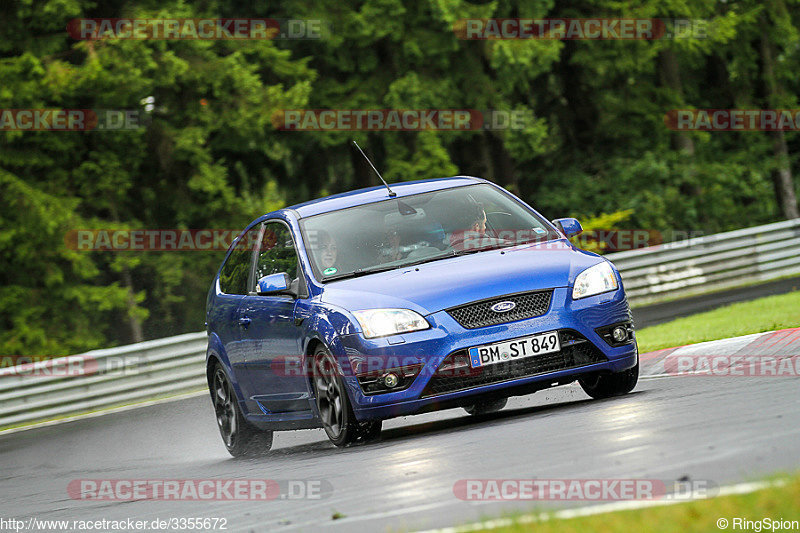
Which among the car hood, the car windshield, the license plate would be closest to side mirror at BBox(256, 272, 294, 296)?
the car windshield

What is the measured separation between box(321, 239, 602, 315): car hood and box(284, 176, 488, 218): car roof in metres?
1.03

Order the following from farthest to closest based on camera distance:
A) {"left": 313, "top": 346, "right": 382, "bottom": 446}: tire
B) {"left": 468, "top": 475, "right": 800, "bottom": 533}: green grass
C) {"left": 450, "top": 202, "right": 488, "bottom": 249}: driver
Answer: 1. {"left": 450, "top": 202, "right": 488, "bottom": 249}: driver
2. {"left": 313, "top": 346, "right": 382, "bottom": 446}: tire
3. {"left": 468, "top": 475, "right": 800, "bottom": 533}: green grass

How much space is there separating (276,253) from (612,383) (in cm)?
274

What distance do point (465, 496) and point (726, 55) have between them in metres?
30.5

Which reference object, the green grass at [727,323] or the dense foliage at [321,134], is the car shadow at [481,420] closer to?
the green grass at [727,323]

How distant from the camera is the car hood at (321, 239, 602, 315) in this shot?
345 inches

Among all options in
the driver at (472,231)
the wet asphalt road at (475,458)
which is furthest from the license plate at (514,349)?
the driver at (472,231)

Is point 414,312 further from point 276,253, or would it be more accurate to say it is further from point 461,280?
point 276,253

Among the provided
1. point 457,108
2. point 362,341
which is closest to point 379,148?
point 457,108

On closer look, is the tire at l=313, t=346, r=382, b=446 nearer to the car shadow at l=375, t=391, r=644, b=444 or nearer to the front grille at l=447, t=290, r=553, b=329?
the car shadow at l=375, t=391, r=644, b=444

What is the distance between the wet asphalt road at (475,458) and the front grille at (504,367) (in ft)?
1.04

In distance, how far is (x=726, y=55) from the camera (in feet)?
114

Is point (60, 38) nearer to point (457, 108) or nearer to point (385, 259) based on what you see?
point (457, 108)

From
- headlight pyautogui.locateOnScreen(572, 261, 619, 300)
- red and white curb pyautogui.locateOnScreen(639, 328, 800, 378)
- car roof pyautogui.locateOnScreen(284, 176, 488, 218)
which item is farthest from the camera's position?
car roof pyautogui.locateOnScreen(284, 176, 488, 218)
